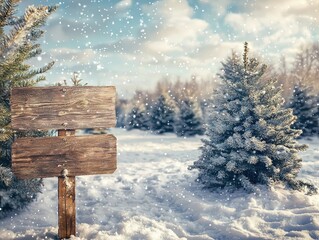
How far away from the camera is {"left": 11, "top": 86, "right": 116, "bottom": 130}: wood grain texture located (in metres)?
3.64

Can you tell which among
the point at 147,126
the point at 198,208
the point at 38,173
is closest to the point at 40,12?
the point at 38,173

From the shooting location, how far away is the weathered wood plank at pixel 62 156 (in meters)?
3.64

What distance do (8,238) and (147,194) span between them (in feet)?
10.9

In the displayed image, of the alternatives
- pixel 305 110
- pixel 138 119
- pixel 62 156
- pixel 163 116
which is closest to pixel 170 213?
pixel 62 156

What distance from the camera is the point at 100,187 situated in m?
7.39

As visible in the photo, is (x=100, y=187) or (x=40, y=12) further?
(x=100, y=187)

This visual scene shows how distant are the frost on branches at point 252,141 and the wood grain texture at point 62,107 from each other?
3.49m

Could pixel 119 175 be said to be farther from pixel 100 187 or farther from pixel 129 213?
pixel 129 213

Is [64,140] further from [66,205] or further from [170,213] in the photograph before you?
[170,213]

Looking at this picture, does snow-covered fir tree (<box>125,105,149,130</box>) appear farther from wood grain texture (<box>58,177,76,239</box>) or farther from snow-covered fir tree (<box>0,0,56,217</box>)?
wood grain texture (<box>58,177,76,239</box>)

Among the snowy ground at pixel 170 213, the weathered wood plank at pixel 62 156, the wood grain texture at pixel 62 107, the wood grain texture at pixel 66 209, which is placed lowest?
the snowy ground at pixel 170 213

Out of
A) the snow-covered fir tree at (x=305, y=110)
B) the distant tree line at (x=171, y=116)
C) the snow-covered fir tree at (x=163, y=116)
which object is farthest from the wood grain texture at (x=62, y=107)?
the snow-covered fir tree at (x=163, y=116)

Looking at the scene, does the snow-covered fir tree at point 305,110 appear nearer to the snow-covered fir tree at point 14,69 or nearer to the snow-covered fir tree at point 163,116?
the snow-covered fir tree at point 163,116

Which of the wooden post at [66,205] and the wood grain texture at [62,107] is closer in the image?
the wood grain texture at [62,107]
